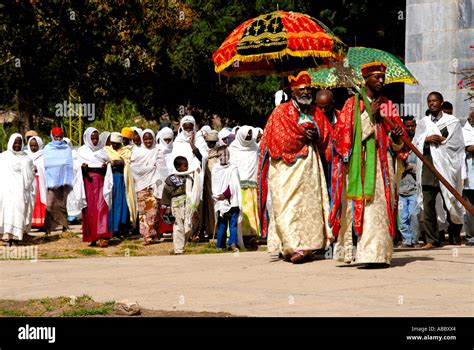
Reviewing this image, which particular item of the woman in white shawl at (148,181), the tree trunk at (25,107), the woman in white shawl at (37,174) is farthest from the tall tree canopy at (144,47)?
the woman in white shawl at (148,181)

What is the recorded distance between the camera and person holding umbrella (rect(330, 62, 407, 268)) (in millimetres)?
11922

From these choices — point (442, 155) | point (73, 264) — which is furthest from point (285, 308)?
point (442, 155)

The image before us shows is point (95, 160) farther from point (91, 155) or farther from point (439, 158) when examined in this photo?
point (439, 158)

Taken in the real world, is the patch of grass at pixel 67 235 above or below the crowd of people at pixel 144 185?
below

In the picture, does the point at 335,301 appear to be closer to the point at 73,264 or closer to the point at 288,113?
the point at 288,113

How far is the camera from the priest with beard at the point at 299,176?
12.7 meters

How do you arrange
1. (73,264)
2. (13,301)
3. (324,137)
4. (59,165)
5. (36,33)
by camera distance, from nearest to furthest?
(13,301), (324,137), (73,264), (59,165), (36,33)

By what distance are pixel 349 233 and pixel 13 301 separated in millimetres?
3433

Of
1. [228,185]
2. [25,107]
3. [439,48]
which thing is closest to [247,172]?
[228,185]

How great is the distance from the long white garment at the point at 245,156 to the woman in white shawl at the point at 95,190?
6.19 ft

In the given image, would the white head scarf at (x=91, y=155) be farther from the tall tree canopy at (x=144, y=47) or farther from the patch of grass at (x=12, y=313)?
the tall tree canopy at (x=144, y=47)

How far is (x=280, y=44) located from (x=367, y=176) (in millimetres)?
3230

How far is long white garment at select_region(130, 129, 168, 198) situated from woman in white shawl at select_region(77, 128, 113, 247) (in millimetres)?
663

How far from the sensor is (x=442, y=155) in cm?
1557
